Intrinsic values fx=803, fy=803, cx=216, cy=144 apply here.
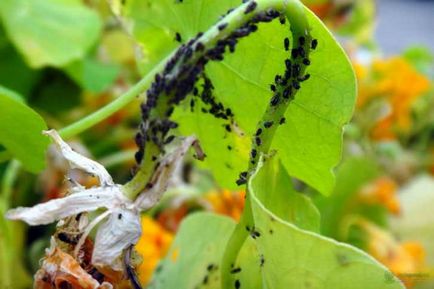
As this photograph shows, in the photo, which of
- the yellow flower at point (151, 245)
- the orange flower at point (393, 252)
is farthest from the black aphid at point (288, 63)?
the orange flower at point (393, 252)

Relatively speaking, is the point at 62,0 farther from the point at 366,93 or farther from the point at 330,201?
the point at 366,93

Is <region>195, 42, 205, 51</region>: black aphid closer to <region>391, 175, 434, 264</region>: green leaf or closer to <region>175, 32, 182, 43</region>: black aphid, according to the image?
<region>175, 32, 182, 43</region>: black aphid

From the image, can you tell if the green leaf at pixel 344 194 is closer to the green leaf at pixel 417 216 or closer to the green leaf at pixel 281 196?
the green leaf at pixel 417 216

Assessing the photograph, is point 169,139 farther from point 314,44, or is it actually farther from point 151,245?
point 151,245

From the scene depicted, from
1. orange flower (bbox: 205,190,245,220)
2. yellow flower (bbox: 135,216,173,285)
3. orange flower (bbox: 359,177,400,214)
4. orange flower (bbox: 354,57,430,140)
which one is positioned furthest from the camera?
orange flower (bbox: 354,57,430,140)

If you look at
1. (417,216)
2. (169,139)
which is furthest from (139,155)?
(417,216)

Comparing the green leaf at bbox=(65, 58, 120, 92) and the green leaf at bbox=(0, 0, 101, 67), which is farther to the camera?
the green leaf at bbox=(65, 58, 120, 92)

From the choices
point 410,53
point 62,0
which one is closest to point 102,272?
A: point 62,0

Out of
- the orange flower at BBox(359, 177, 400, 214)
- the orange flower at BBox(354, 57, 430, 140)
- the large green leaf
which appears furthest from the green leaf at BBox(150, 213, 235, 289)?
the orange flower at BBox(354, 57, 430, 140)
